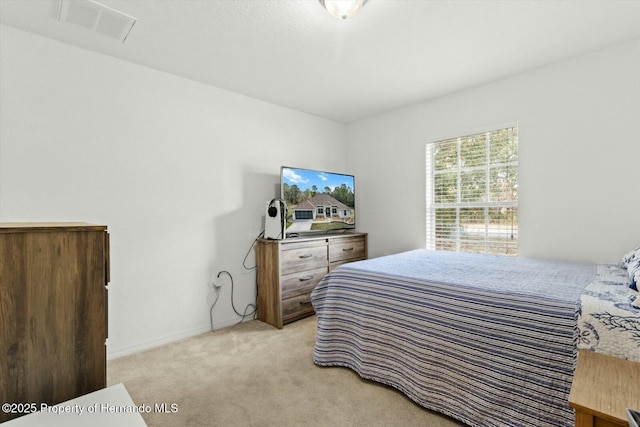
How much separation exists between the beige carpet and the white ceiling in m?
2.46

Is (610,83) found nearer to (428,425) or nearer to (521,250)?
(521,250)

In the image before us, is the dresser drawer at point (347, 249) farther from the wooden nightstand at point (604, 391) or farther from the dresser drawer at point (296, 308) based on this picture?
the wooden nightstand at point (604, 391)

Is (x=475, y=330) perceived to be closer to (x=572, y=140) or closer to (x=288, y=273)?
(x=288, y=273)

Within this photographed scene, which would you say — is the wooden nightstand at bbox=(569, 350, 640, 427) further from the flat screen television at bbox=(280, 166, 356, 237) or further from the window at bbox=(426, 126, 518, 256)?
the flat screen television at bbox=(280, 166, 356, 237)

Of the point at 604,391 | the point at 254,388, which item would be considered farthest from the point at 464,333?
the point at 254,388

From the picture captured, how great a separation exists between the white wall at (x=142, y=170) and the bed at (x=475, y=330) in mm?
1344

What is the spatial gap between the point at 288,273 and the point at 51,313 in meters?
2.18

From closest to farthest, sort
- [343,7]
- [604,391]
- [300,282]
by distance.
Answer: [604,391], [343,7], [300,282]

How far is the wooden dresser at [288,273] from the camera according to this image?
314 cm

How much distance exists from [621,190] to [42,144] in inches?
175

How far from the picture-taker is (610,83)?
248 cm

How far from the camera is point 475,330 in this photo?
1.65 meters

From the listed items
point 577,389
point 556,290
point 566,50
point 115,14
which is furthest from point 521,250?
point 115,14

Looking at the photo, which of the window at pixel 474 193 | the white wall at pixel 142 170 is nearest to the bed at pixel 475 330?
the window at pixel 474 193
